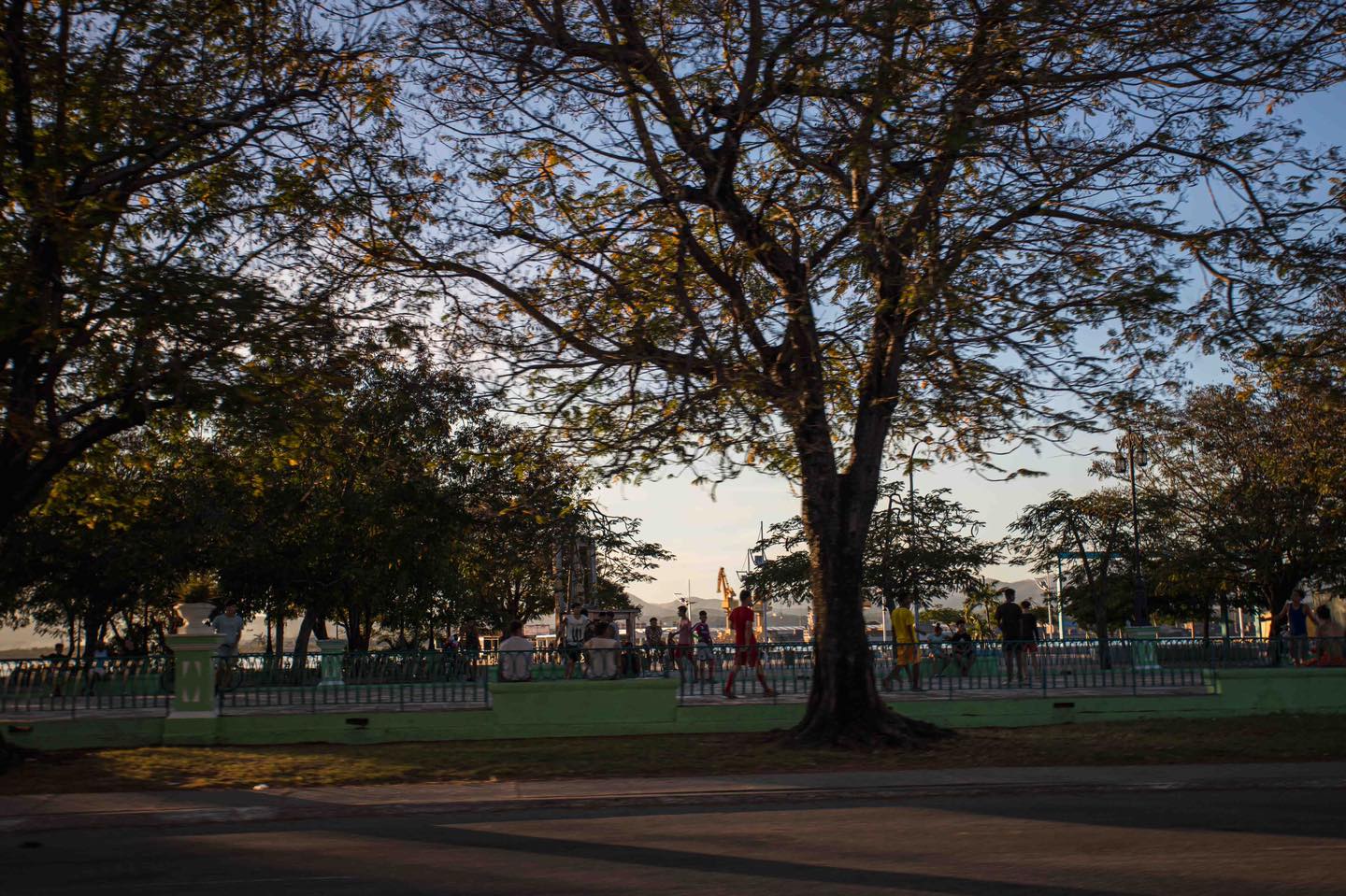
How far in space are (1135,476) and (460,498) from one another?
25.9m

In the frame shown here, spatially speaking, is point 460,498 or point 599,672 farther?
point 460,498

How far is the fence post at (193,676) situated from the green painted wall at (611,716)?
0.74 feet

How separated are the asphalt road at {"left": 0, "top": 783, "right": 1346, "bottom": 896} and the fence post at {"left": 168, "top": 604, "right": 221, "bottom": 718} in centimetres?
695

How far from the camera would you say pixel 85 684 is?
1783cm

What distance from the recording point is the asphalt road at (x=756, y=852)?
7637 mm

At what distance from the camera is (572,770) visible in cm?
1383

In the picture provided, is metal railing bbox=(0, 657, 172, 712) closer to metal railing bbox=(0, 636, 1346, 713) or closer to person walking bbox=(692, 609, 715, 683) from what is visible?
metal railing bbox=(0, 636, 1346, 713)

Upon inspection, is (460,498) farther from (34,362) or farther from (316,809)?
(316,809)

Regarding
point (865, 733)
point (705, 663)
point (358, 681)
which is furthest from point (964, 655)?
point (358, 681)

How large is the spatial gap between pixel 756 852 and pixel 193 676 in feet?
37.5

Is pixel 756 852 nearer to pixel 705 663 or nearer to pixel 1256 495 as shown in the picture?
pixel 705 663

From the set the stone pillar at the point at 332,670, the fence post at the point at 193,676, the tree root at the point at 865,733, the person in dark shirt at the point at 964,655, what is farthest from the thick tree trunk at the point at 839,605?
the fence post at the point at 193,676

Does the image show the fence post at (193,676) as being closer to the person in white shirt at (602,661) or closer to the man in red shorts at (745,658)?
the person in white shirt at (602,661)

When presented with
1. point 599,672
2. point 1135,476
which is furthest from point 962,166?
point 1135,476
